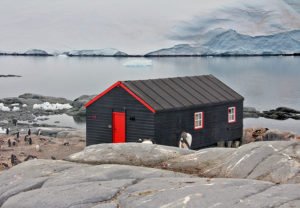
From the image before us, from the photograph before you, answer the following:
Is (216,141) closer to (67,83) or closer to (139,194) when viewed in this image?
(139,194)

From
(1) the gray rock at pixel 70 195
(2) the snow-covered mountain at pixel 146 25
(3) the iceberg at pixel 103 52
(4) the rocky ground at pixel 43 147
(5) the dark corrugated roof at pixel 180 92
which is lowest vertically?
(4) the rocky ground at pixel 43 147

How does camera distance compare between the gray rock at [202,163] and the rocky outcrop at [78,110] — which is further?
the rocky outcrop at [78,110]

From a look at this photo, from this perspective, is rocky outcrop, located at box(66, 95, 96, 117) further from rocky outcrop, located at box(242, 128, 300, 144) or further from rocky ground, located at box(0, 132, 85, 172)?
rocky outcrop, located at box(242, 128, 300, 144)

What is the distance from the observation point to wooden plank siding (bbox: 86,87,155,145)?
2297 centimetres

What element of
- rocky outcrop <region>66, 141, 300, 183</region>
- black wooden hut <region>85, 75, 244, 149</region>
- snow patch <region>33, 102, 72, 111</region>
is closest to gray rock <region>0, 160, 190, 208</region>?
rocky outcrop <region>66, 141, 300, 183</region>

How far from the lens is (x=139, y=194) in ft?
33.7

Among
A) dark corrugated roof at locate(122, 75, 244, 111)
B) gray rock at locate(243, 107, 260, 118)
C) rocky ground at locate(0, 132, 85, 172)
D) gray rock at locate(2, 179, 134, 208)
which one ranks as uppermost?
dark corrugated roof at locate(122, 75, 244, 111)

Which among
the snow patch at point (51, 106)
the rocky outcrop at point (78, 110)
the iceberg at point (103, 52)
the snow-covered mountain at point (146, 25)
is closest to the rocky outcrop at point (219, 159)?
the rocky outcrop at point (78, 110)

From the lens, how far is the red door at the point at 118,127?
23703 mm

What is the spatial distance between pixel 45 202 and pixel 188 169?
125 inches

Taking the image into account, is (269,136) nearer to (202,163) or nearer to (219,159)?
(219,159)

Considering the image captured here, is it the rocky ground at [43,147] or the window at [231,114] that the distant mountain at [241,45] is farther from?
the window at [231,114]

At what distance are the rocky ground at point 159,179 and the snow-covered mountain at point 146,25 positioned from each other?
79.6 m

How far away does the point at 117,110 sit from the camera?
78.2ft
